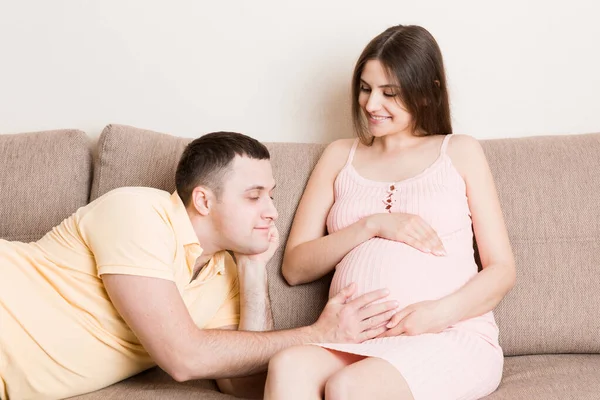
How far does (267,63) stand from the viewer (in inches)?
104

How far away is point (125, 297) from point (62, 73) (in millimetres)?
1283

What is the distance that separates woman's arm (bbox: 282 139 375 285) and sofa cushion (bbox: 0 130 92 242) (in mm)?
696

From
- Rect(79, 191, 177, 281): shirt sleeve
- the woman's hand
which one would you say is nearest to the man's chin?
Rect(79, 191, 177, 281): shirt sleeve

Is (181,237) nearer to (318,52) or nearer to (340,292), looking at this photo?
(340,292)

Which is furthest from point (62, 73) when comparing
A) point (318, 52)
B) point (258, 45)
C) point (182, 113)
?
point (318, 52)

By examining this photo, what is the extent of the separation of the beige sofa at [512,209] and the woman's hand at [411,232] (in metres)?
0.29

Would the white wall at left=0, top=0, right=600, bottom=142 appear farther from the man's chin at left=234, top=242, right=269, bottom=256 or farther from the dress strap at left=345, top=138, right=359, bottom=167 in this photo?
the man's chin at left=234, top=242, right=269, bottom=256

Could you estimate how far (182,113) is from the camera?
106 inches

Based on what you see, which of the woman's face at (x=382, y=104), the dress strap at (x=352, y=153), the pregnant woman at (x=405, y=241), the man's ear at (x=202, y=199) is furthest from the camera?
the dress strap at (x=352, y=153)

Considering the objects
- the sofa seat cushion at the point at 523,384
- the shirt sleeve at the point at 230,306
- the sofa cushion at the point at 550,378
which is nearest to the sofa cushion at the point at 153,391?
the sofa seat cushion at the point at 523,384

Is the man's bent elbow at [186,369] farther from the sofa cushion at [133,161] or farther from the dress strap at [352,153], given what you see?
the dress strap at [352,153]

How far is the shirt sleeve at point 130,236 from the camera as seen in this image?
5.69 ft

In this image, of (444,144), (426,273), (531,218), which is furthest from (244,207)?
(531,218)

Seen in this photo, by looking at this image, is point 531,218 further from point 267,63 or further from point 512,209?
point 267,63
